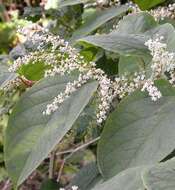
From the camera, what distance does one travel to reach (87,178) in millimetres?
1021

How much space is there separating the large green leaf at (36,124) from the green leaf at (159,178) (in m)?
0.20

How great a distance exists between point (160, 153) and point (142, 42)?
205 mm

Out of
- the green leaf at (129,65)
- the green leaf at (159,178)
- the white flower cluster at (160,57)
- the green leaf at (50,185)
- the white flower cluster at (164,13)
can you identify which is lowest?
the green leaf at (50,185)

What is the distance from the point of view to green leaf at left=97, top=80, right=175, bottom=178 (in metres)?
0.74

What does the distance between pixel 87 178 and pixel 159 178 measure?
0.44m

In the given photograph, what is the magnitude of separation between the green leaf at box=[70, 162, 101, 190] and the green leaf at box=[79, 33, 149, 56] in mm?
257

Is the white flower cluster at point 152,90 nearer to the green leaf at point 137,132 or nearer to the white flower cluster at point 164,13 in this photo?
the green leaf at point 137,132

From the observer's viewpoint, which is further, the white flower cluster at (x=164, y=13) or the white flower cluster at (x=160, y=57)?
the white flower cluster at (x=164, y=13)

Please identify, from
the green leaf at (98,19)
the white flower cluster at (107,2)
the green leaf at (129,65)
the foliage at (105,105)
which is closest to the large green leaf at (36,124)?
the foliage at (105,105)

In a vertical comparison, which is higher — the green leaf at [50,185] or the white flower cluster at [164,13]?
the white flower cluster at [164,13]

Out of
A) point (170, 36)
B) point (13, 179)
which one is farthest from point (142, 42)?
point (13, 179)

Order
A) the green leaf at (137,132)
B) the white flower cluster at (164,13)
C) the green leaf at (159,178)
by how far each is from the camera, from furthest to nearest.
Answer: the white flower cluster at (164,13) → the green leaf at (137,132) → the green leaf at (159,178)

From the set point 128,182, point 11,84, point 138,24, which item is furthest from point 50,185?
point 128,182

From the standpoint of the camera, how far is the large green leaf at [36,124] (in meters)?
0.80
